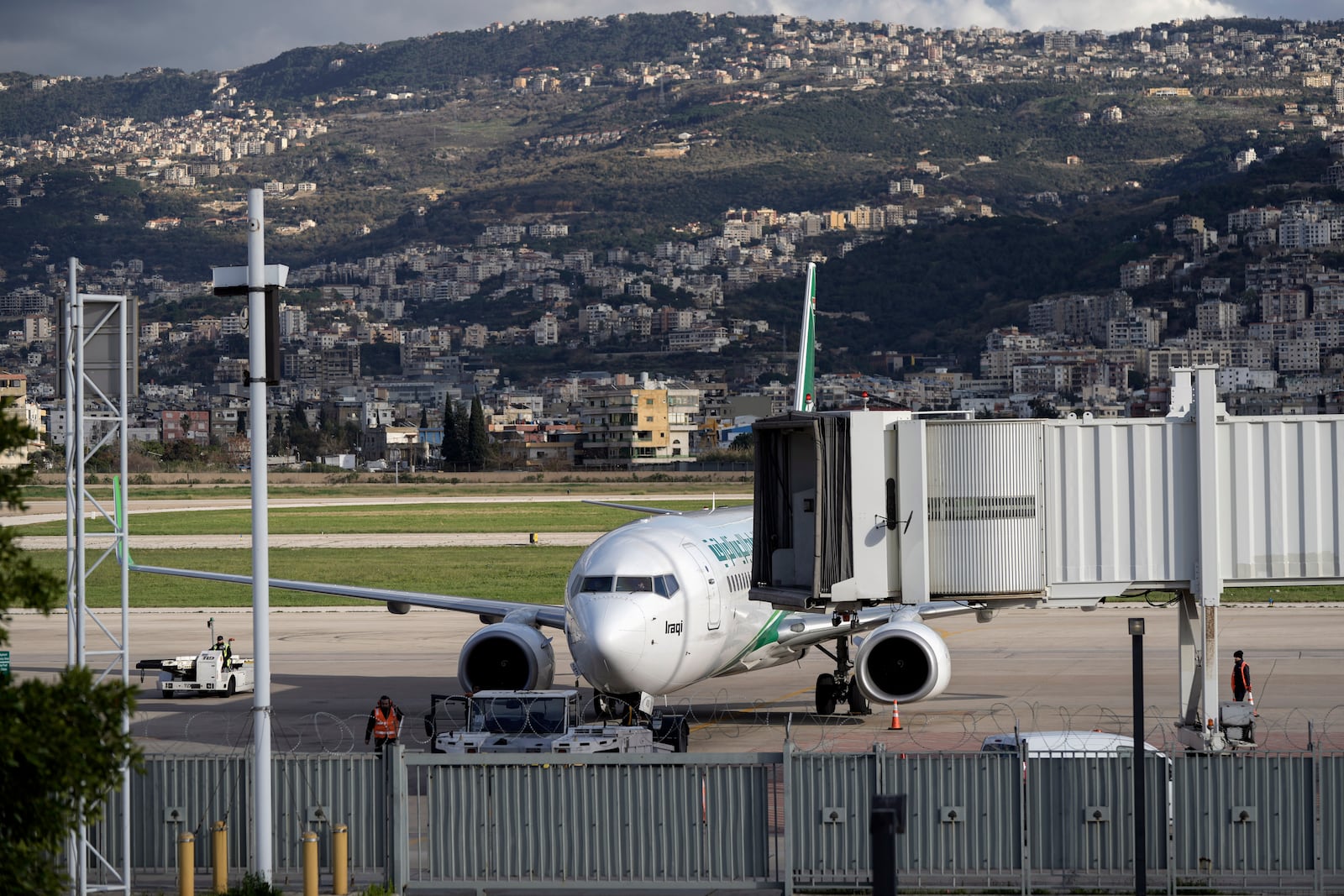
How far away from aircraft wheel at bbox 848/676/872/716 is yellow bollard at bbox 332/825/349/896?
14869 millimetres

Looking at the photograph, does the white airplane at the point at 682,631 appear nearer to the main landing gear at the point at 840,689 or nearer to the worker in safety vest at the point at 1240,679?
the main landing gear at the point at 840,689

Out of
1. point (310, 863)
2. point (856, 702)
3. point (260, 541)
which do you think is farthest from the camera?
→ point (856, 702)

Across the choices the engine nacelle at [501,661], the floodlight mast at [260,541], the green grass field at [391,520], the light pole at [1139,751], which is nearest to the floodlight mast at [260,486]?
the floodlight mast at [260,541]

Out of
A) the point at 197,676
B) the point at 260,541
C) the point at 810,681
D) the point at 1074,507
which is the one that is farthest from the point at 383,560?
the point at 260,541

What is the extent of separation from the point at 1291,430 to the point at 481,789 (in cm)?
1052

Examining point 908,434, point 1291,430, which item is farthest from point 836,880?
point 1291,430

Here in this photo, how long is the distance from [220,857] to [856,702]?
622 inches

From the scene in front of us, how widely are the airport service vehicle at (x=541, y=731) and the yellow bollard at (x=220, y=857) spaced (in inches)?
187

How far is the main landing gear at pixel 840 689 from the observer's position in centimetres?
3098

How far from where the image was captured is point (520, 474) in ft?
Result: 567

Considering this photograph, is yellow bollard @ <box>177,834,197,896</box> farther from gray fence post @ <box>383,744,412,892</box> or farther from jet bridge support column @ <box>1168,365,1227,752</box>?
jet bridge support column @ <box>1168,365,1227,752</box>

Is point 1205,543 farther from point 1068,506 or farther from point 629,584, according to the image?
point 629,584

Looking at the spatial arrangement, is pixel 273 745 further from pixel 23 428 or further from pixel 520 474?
pixel 520 474

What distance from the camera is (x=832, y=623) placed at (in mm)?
29297
